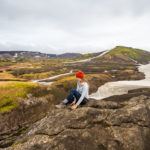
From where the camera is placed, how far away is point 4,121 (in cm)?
6444

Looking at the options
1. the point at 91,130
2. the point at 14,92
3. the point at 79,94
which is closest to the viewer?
the point at 91,130

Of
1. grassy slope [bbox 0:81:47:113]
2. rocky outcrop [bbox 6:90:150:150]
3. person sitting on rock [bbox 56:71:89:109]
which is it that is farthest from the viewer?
grassy slope [bbox 0:81:47:113]

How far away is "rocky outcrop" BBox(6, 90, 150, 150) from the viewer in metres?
25.0

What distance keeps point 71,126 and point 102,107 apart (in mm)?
4240

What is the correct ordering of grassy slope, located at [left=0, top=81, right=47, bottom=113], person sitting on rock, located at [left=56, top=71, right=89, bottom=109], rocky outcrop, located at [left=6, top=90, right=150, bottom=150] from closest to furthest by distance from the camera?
1. rocky outcrop, located at [left=6, top=90, right=150, bottom=150]
2. person sitting on rock, located at [left=56, top=71, right=89, bottom=109]
3. grassy slope, located at [left=0, top=81, right=47, bottom=113]

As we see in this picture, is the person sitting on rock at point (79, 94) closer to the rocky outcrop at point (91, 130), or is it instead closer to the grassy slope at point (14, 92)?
the rocky outcrop at point (91, 130)

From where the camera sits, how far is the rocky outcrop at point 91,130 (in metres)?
25.0

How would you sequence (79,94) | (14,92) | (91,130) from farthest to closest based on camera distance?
(14,92)
(79,94)
(91,130)

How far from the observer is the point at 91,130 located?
26.1m

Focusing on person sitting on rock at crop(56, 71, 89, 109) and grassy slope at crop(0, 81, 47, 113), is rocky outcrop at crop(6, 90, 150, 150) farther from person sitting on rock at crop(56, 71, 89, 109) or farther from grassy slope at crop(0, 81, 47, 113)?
grassy slope at crop(0, 81, 47, 113)

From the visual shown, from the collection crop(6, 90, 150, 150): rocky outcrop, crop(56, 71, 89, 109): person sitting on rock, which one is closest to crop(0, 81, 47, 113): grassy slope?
crop(56, 71, 89, 109): person sitting on rock

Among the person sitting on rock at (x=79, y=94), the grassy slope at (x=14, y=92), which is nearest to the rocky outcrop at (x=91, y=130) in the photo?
the person sitting on rock at (x=79, y=94)

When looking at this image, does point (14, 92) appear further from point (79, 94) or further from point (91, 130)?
point (91, 130)

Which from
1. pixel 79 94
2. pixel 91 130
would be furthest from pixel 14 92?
pixel 91 130
